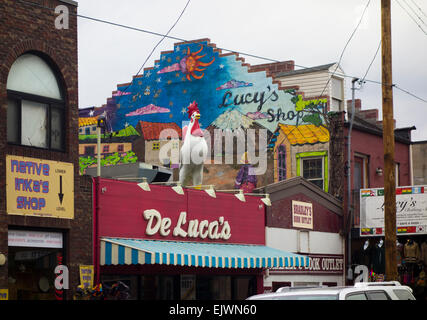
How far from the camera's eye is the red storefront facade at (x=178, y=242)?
→ 1869cm

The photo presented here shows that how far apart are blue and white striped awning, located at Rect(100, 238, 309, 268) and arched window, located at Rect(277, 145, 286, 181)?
796 centimetres

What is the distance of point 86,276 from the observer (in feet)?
59.4

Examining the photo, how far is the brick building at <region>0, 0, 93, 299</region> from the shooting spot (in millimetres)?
16688

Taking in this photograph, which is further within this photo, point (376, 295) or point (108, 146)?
point (108, 146)

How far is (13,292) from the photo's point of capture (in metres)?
17.3

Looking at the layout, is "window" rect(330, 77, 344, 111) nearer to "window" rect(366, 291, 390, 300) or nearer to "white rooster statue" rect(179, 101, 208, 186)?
"white rooster statue" rect(179, 101, 208, 186)

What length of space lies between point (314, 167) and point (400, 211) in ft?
14.0

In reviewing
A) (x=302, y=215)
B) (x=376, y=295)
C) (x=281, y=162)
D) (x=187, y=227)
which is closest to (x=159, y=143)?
(x=281, y=162)

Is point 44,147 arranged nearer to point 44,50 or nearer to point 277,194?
point 44,50

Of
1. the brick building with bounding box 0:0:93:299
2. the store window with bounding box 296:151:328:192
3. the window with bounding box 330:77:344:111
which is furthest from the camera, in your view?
the window with bounding box 330:77:344:111

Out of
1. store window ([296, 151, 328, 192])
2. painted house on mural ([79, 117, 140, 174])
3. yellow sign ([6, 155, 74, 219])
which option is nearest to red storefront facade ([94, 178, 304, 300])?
yellow sign ([6, 155, 74, 219])

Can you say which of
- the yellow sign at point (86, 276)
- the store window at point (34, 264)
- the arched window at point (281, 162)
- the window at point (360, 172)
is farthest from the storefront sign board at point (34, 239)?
the window at point (360, 172)

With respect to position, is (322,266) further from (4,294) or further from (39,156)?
(4,294)
